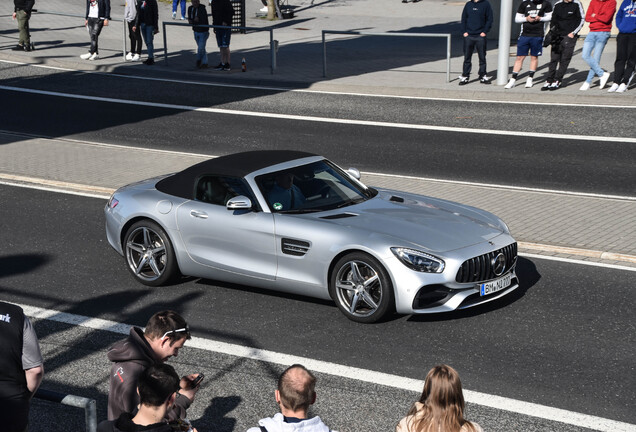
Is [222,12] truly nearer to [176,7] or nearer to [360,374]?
[176,7]

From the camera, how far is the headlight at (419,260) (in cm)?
830

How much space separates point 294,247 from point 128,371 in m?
3.54

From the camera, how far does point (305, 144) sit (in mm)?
16984

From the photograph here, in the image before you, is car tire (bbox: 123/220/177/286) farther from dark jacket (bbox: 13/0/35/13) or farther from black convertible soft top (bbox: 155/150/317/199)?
dark jacket (bbox: 13/0/35/13)

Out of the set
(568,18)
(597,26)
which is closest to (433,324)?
(568,18)

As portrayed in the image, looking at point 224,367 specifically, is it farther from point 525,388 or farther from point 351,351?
point 525,388

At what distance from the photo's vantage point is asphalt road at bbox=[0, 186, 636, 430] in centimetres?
738

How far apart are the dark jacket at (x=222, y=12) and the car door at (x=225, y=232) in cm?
1571

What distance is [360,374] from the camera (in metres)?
7.54

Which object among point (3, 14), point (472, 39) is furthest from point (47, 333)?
point (3, 14)

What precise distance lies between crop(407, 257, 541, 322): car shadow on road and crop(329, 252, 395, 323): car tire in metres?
0.43

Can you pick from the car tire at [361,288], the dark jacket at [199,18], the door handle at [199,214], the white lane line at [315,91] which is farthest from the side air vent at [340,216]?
the dark jacket at [199,18]

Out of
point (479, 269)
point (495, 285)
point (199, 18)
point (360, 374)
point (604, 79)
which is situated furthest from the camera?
point (199, 18)

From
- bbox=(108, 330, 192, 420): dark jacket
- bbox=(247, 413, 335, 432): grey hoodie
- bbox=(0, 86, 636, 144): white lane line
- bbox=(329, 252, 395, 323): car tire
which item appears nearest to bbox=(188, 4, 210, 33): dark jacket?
bbox=(0, 86, 636, 144): white lane line
